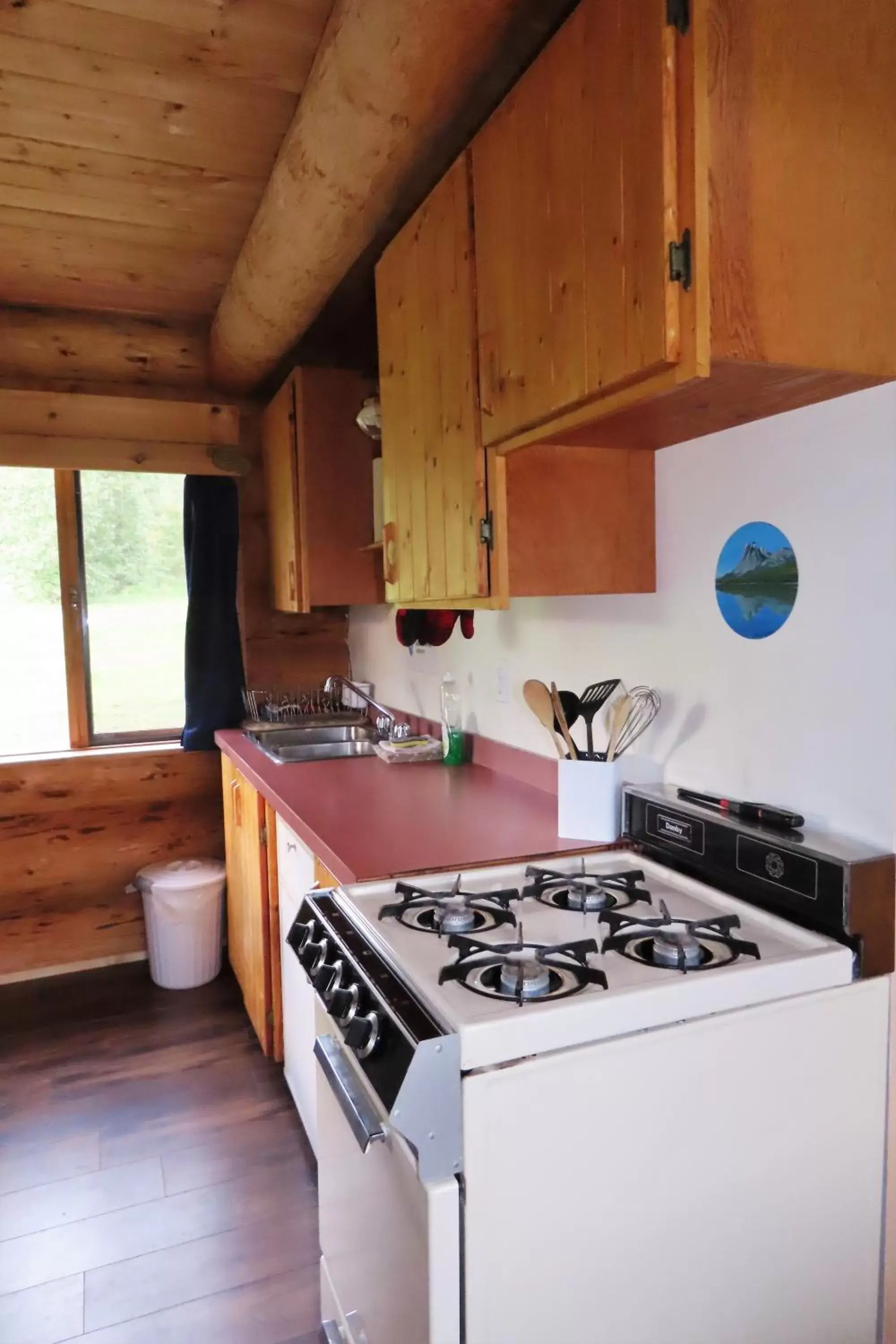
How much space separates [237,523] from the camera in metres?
3.41

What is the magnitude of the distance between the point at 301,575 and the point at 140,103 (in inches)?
54.8

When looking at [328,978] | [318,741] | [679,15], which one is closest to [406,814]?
[328,978]

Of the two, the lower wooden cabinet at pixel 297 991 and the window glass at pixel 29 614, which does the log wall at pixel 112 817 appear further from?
the lower wooden cabinet at pixel 297 991

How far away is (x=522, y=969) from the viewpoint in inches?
43.0

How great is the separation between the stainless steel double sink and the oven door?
150cm

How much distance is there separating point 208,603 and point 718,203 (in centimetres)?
268

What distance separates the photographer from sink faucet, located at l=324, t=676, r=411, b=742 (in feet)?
9.64

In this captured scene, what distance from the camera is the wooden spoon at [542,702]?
1.69m

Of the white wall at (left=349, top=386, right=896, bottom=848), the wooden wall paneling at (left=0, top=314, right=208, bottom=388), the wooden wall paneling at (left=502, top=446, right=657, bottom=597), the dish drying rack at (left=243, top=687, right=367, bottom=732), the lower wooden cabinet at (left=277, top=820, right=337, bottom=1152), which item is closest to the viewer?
the white wall at (left=349, top=386, right=896, bottom=848)

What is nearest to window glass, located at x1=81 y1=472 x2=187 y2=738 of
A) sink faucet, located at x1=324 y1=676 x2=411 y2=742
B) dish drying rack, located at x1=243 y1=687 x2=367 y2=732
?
dish drying rack, located at x1=243 y1=687 x2=367 y2=732

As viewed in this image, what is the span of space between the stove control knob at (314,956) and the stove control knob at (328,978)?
0.04ft

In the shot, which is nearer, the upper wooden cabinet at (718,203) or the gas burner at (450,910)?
the upper wooden cabinet at (718,203)

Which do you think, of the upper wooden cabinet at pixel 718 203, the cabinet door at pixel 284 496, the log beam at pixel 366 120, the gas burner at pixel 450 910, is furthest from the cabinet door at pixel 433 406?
the cabinet door at pixel 284 496

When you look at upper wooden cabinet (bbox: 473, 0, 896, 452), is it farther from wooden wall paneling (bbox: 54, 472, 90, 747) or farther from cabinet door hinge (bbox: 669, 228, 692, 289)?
wooden wall paneling (bbox: 54, 472, 90, 747)
